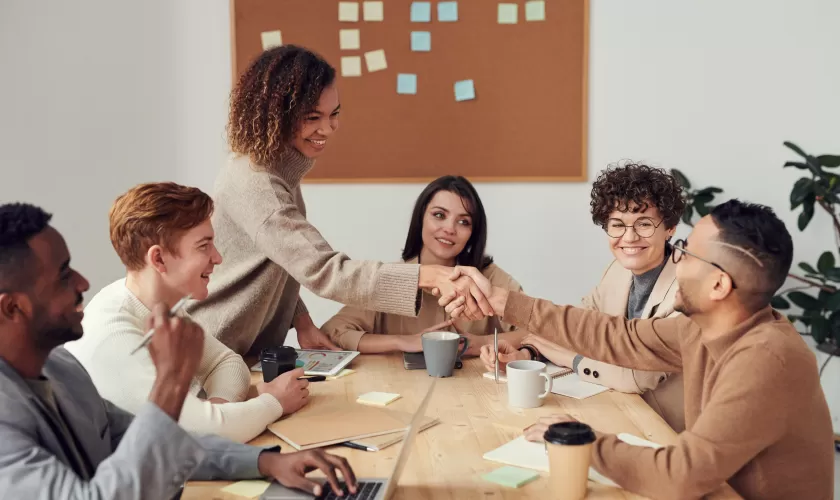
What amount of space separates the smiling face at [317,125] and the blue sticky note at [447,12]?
139cm

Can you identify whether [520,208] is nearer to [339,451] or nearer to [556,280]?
[556,280]

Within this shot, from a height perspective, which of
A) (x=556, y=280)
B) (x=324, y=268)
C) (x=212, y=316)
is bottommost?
(x=556, y=280)

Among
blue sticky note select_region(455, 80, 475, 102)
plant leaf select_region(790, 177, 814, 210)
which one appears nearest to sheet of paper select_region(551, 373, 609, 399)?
plant leaf select_region(790, 177, 814, 210)

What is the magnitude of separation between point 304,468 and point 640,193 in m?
1.44

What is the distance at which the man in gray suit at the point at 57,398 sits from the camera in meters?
1.00

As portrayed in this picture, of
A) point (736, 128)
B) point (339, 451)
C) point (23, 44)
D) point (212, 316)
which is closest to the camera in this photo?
point (339, 451)

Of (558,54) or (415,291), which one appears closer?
(415,291)

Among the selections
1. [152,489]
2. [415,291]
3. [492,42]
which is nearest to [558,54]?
[492,42]

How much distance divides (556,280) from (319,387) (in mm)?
1867

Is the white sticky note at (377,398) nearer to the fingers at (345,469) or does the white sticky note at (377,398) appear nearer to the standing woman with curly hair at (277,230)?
the standing woman with curly hair at (277,230)

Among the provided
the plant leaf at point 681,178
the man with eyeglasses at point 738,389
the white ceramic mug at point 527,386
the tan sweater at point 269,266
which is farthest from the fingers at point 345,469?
the plant leaf at point 681,178

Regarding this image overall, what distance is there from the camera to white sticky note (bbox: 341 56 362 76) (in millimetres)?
3461

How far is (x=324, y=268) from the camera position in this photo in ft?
6.24

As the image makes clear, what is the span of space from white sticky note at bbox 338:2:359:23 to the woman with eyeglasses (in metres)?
1.53
